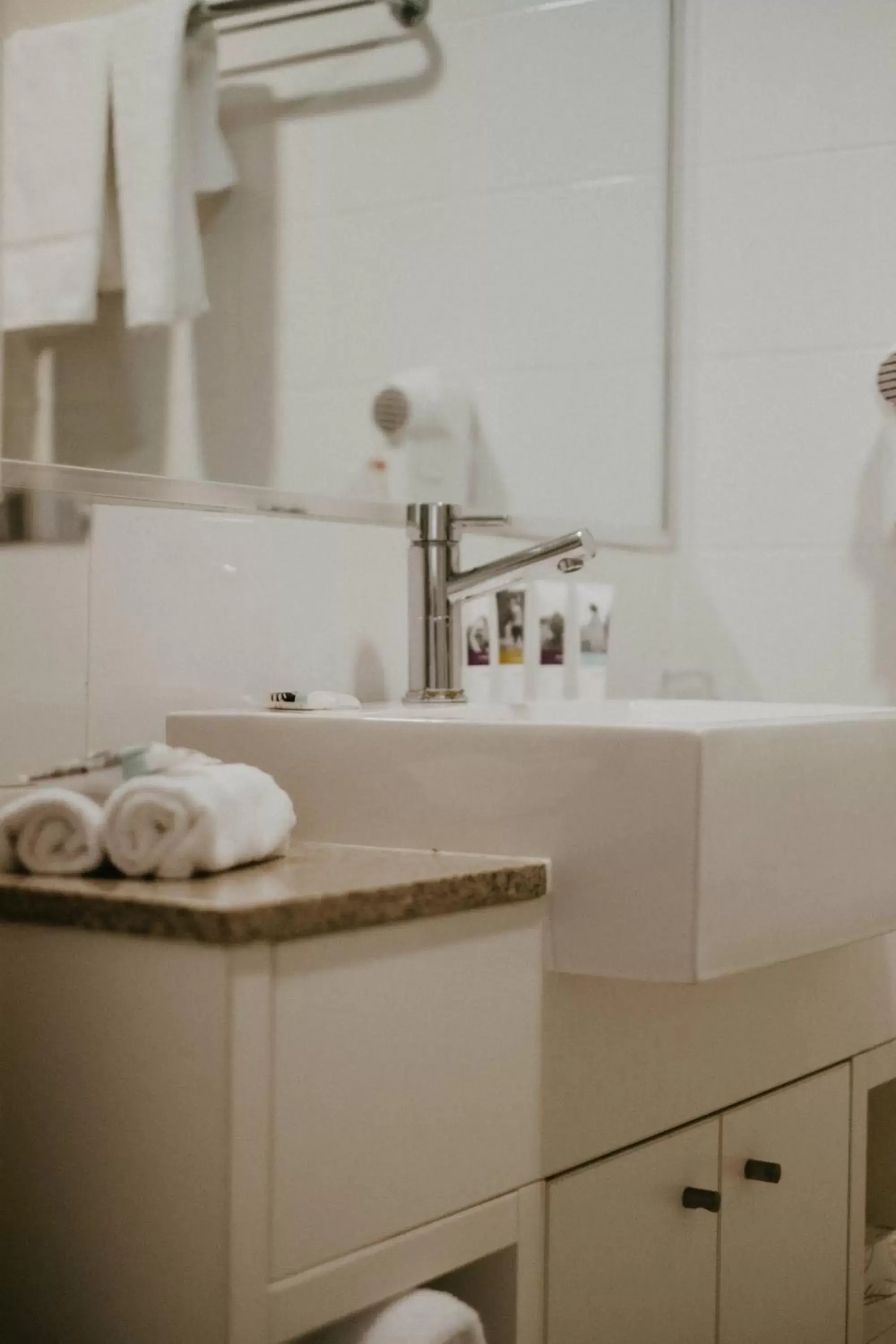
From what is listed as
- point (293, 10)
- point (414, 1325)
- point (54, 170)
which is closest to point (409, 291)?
point (293, 10)

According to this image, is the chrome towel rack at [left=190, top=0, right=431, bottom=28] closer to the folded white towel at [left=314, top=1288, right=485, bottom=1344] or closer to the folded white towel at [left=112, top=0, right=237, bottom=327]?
the folded white towel at [left=112, top=0, right=237, bottom=327]

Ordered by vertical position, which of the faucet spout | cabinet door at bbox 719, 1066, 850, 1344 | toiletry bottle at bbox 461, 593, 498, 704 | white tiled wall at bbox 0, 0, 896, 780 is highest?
white tiled wall at bbox 0, 0, 896, 780

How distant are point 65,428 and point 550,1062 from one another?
0.59 metres

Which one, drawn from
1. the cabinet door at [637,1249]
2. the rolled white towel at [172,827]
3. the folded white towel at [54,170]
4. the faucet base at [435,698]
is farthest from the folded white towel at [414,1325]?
the folded white towel at [54,170]

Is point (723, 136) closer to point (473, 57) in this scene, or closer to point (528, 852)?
point (473, 57)

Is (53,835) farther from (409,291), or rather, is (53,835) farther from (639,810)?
(409,291)

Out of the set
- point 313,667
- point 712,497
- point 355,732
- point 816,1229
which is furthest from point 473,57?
point 816,1229

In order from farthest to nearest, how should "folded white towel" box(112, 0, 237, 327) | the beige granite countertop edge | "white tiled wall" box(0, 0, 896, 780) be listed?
"white tiled wall" box(0, 0, 896, 780), "folded white towel" box(112, 0, 237, 327), the beige granite countertop edge

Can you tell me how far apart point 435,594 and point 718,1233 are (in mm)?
593

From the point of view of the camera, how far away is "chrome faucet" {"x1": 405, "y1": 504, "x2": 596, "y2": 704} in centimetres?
144

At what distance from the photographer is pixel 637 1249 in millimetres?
1204

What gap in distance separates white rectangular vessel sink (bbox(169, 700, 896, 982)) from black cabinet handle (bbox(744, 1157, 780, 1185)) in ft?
0.75

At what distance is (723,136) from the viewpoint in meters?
2.06

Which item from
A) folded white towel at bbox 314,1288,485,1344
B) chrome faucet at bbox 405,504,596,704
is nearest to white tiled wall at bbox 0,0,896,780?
chrome faucet at bbox 405,504,596,704
